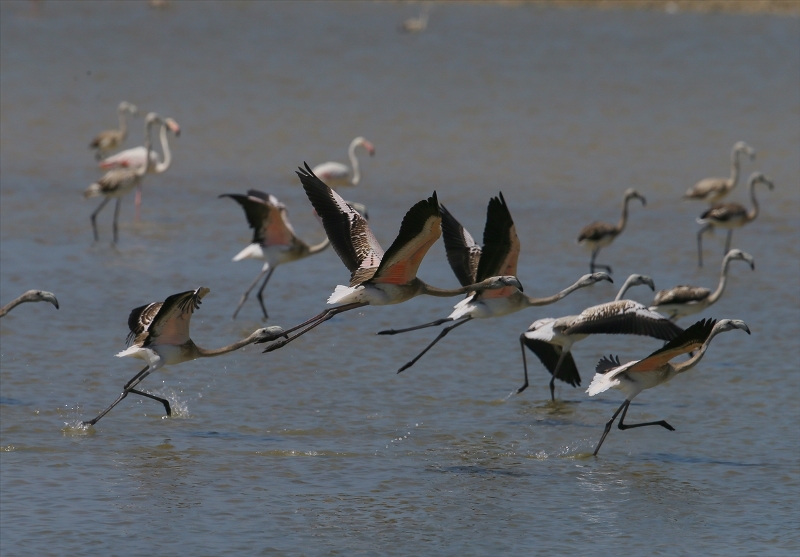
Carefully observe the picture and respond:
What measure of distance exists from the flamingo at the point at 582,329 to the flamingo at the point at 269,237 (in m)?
3.56

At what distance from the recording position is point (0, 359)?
1185 cm

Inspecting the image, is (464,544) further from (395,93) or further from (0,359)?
(395,93)

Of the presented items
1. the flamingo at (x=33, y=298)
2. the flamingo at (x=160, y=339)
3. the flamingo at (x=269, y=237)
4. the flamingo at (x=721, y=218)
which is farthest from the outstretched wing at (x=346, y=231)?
the flamingo at (x=721, y=218)

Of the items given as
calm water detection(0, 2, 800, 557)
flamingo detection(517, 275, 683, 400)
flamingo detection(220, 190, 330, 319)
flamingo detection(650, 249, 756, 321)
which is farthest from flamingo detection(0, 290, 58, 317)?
flamingo detection(650, 249, 756, 321)

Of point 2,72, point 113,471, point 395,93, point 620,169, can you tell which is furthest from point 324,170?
point 2,72

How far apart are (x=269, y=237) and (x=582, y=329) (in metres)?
4.70

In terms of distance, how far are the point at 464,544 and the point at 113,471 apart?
2503mm

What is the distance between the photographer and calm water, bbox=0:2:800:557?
855 centimetres

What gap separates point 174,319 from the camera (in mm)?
10031

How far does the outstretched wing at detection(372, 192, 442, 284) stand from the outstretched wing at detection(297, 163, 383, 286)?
25cm

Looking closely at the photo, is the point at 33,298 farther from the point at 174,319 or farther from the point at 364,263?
the point at 364,263

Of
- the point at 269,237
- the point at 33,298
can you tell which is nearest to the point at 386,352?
the point at 269,237

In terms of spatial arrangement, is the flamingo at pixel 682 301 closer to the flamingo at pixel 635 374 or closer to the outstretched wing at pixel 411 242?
the flamingo at pixel 635 374

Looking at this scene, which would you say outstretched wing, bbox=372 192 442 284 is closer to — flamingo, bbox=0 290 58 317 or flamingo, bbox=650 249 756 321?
flamingo, bbox=0 290 58 317
